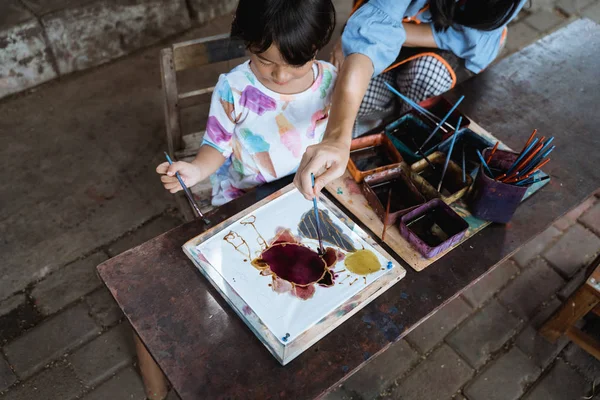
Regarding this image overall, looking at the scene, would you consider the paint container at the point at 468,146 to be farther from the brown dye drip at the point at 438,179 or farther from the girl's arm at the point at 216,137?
the girl's arm at the point at 216,137

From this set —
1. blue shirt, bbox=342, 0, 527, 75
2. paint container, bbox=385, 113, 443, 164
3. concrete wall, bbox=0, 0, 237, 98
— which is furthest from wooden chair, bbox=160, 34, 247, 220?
concrete wall, bbox=0, 0, 237, 98

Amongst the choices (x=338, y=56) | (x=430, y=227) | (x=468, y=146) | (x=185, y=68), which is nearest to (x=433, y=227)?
(x=430, y=227)

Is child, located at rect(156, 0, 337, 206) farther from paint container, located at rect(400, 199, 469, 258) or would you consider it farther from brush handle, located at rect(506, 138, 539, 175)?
brush handle, located at rect(506, 138, 539, 175)

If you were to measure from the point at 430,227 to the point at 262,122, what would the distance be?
1.89 feet

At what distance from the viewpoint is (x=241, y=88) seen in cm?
148

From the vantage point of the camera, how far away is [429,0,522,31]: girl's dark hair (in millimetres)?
1693

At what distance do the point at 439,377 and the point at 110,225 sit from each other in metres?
1.57

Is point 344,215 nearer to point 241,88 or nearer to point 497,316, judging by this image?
point 241,88

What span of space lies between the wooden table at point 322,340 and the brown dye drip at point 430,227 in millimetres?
55

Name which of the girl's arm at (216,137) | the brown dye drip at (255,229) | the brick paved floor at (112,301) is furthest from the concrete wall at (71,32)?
the brown dye drip at (255,229)

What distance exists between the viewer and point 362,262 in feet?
4.22

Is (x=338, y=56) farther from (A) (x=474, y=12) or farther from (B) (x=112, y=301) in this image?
(B) (x=112, y=301)

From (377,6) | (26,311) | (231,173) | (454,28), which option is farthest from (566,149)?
(26,311)

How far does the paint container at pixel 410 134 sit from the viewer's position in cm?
153
